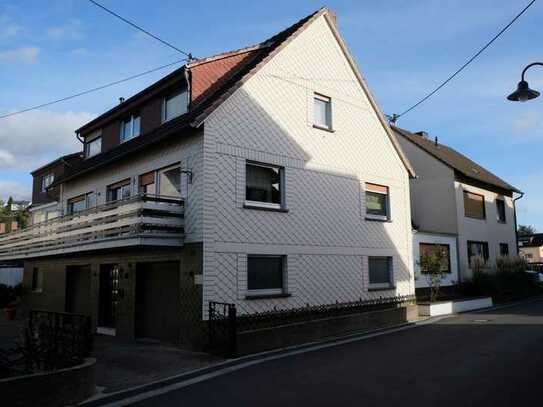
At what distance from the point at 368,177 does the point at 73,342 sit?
40.1 feet

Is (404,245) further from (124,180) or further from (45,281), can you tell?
(45,281)

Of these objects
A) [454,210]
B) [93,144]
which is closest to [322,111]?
[93,144]

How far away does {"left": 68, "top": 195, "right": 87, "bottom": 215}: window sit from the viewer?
63.5ft

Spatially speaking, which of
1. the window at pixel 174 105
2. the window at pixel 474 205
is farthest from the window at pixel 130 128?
the window at pixel 474 205

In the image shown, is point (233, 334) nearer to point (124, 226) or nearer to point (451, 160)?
point (124, 226)

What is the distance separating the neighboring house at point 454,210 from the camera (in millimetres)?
24844

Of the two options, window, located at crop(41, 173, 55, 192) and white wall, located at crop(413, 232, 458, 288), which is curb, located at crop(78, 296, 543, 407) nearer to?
white wall, located at crop(413, 232, 458, 288)

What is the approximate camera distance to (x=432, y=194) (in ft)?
87.7

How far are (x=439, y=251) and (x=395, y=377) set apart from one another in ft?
40.8

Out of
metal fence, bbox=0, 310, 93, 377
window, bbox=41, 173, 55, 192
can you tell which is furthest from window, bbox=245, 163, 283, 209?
window, bbox=41, 173, 55, 192

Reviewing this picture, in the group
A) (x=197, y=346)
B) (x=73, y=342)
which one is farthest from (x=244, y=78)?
(x=73, y=342)

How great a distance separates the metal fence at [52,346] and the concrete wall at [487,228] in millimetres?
20563

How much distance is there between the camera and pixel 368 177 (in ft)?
59.1

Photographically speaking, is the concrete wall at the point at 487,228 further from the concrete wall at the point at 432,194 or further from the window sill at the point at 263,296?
the window sill at the point at 263,296
